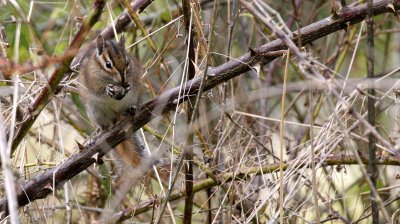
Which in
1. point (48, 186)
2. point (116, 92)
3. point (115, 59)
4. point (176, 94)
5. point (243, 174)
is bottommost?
point (48, 186)

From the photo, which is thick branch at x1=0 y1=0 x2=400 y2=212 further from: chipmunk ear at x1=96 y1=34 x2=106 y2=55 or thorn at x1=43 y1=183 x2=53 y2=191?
chipmunk ear at x1=96 y1=34 x2=106 y2=55

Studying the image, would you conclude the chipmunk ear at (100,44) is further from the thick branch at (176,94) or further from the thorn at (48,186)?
the thorn at (48,186)

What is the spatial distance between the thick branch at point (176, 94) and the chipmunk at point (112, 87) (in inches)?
13.4

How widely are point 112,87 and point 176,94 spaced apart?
484 mm

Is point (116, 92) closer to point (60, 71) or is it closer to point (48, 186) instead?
point (48, 186)

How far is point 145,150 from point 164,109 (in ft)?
2.10

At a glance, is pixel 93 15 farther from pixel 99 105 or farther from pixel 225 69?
pixel 99 105

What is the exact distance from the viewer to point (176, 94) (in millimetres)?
2225

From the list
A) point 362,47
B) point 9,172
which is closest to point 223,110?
point 9,172

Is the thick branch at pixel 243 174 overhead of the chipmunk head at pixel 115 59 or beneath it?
beneath

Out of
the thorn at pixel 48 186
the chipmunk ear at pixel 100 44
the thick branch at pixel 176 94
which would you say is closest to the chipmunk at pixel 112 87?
the chipmunk ear at pixel 100 44

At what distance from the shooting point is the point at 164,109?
7.45 ft

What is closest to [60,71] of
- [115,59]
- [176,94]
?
[176,94]

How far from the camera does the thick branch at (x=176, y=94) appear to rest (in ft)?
7.12
